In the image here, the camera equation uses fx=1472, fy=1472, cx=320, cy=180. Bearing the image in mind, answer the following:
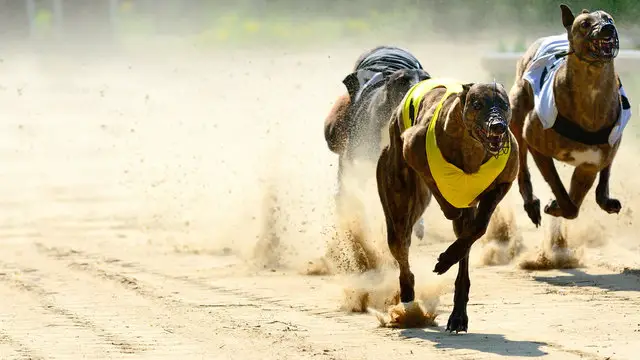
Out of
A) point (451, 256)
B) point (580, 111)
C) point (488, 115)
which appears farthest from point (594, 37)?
point (451, 256)

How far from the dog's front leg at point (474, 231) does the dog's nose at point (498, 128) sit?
47cm

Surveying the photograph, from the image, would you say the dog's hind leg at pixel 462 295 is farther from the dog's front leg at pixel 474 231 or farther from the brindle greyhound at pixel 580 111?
the brindle greyhound at pixel 580 111

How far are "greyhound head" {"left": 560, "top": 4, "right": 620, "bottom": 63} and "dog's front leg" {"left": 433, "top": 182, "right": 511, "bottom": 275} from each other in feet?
6.28

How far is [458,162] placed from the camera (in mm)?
7055

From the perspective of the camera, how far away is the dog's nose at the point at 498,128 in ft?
21.7

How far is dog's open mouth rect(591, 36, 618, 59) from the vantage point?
8578mm

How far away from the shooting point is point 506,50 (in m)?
18.9

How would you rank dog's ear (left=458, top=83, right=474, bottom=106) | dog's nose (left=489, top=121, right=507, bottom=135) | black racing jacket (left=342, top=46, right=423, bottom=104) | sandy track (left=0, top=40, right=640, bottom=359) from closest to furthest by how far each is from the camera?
dog's nose (left=489, top=121, right=507, bottom=135)
dog's ear (left=458, top=83, right=474, bottom=106)
sandy track (left=0, top=40, right=640, bottom=359)
black racing jacket (left=342, top=46, right=423, bottom=104)

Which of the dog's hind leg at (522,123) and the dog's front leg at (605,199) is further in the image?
the dog's hind leg at (522,123)

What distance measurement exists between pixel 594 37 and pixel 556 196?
114cm

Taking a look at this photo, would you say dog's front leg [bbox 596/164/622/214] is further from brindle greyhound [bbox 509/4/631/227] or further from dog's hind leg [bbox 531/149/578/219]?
dog's hind leg [bbox 531/149/578/219]

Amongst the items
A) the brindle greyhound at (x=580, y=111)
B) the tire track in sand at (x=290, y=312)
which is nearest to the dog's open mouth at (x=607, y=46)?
the brindle greyhound at (x=580, y=111)

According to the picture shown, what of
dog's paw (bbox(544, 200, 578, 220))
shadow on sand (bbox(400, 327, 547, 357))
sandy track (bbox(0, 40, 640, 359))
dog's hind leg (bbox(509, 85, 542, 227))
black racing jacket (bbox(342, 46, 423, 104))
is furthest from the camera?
black racing jacket (bbox(342, 46, 423, 104))

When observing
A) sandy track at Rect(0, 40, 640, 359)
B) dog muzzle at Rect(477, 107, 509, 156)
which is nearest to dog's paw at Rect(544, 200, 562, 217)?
sandy track at Rect(0, 40, 640, 359)
